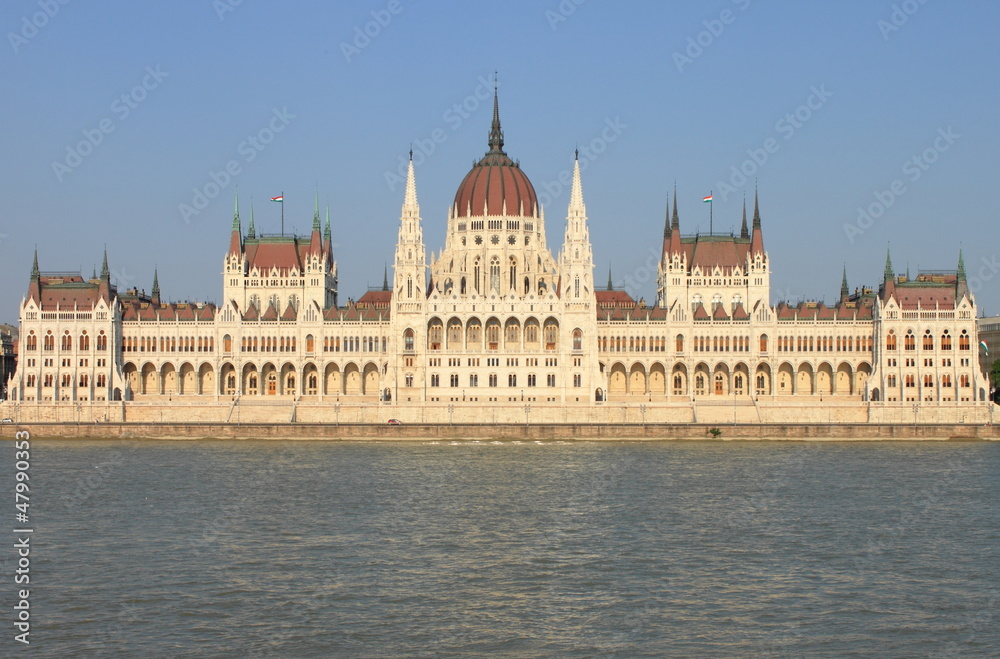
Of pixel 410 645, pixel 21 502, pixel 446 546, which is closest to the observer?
pixel 410 645

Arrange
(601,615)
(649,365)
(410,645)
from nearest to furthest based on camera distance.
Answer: (410,645) → (601,615) → (649,365)

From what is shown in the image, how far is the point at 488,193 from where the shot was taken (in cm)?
12925

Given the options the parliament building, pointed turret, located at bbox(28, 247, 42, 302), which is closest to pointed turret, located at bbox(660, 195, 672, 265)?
the parliament building

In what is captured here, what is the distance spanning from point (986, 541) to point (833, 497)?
1332 centimetres

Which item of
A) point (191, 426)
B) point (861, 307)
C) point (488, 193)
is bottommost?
point (191, 426)

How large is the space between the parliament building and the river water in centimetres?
3073

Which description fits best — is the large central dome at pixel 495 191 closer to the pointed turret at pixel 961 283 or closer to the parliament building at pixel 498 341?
the parliament building at pixel 498 341

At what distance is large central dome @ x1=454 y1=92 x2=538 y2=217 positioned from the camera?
129 m

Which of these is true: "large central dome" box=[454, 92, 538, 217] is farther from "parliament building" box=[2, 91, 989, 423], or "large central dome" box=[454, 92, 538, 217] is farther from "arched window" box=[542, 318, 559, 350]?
"arched window" box=[542, 318, 559, 350]

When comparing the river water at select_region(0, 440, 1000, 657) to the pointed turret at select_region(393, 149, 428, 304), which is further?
the pointed turret at select_region(393, 149, 428, 304)

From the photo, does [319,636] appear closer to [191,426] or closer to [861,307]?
[191,426]

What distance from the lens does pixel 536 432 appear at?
104562mm

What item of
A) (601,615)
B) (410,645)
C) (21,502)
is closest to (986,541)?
(601,615)

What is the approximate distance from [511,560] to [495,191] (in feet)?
276
